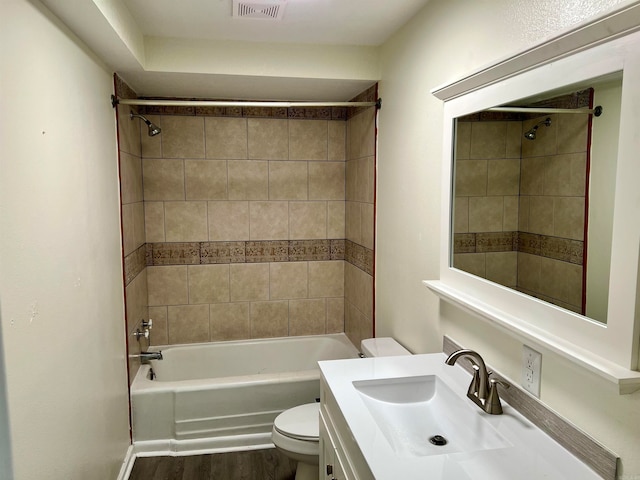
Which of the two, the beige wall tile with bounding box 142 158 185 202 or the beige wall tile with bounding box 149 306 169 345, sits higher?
the beige wall tile with bounding box 142 158 185 202

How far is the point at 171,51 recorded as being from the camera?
2623mm

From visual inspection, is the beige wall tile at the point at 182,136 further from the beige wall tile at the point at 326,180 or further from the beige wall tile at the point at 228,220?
the beige wall tile at the point at 326,180

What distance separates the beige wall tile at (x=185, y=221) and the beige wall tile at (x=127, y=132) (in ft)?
1.53

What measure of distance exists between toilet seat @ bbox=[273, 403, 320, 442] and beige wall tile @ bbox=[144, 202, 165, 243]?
5.50 feet

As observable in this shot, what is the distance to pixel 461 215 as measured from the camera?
74.5 inches

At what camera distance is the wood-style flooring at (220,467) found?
2.68 metres

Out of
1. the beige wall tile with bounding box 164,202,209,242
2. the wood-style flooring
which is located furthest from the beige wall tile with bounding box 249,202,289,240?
the wood-style flooring

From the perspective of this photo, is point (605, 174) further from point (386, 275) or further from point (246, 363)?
point (246, 363)

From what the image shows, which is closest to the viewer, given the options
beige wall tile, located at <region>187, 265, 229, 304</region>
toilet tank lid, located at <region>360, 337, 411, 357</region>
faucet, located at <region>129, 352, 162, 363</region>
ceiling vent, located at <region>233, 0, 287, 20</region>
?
ceiling vent, located at <region>233, 0, 287, 20</region>

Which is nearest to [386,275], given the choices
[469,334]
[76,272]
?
Result: [469,334]

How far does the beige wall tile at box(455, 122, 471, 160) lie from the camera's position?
183 cm

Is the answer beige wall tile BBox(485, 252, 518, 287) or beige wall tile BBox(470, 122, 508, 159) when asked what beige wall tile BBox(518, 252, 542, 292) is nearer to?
beige wall tile BBox(485, 252, 518, 287)

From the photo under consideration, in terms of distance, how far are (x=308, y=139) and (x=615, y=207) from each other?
8.90ft

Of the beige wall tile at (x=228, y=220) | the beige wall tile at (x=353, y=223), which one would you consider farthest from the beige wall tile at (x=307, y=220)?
the beige wall tile at (x=228, y=220)
